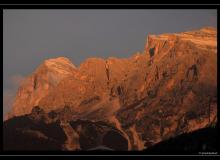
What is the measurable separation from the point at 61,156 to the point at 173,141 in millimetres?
10152

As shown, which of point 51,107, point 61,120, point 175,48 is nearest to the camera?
point 61,120

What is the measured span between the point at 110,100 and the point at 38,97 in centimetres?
534

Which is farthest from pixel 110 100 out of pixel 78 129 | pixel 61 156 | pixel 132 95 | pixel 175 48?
pixel 61 156

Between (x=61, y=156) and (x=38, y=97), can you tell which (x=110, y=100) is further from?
(x=61, y=156)

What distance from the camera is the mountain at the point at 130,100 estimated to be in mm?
35844

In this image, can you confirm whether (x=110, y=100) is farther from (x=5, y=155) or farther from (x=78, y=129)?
(x=5, y=155)

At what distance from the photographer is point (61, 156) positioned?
85.9ft

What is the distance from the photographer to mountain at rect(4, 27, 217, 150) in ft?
118

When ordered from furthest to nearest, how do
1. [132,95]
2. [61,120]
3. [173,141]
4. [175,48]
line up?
1. [175,48]
2. [132,95]
3. [61,120]
4. [173,141]

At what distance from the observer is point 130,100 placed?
137 ft
